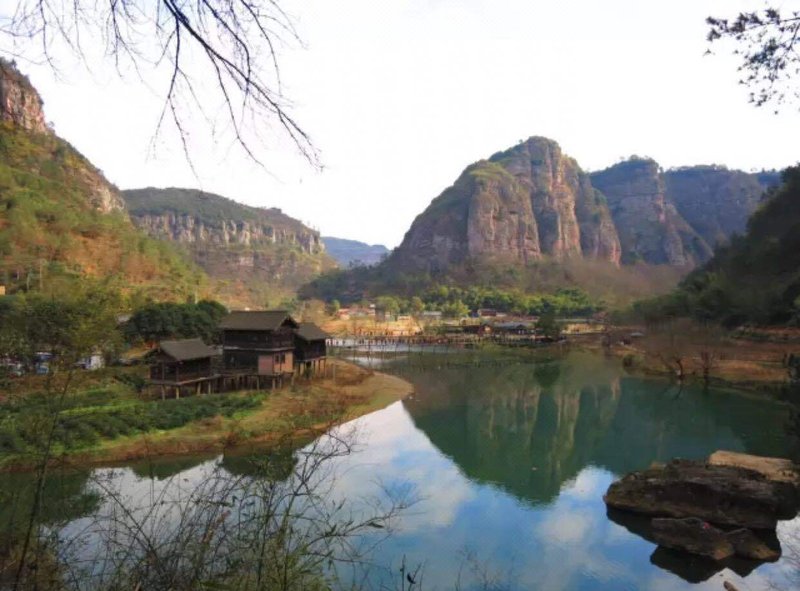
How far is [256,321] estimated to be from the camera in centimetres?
2964

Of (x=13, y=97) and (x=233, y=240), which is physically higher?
(x=233, y=240)

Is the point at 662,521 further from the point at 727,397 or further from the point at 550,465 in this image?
the point at 727,397

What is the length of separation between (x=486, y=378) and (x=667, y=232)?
143524 millimetres

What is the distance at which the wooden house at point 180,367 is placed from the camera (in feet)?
83.1

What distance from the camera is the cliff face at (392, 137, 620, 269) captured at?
14075 centimetres

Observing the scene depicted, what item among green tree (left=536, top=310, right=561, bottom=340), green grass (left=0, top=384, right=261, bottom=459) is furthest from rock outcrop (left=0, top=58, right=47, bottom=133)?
green tree (left=536, top=310, right=561, bottom=340)

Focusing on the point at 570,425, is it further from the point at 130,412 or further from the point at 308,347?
the point at 130,412

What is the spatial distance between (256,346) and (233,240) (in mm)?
136032

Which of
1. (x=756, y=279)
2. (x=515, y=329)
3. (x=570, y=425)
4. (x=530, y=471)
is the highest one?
(x=756, y=279)

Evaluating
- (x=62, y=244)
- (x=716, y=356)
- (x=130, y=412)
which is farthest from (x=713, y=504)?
(x=62, y=244)

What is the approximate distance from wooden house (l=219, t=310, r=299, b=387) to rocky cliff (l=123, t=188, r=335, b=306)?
286 feet

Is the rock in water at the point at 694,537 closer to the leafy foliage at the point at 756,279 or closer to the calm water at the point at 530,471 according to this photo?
the calm water at the point at 530,471

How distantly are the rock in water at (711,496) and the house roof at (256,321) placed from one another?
64.6 feet

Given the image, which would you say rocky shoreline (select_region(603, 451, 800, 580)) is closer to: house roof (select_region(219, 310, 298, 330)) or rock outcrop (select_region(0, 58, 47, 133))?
rock outcrop (select_region(0, 58, 47, 133))
